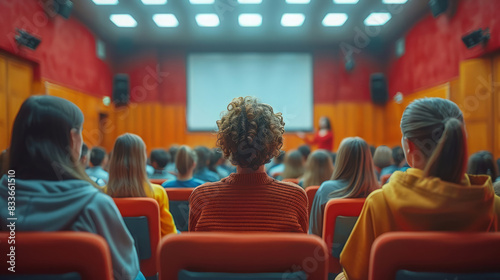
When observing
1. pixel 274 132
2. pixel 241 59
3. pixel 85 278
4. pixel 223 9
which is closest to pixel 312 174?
pixel 274 132

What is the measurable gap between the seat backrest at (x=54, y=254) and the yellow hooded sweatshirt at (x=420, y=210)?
0.75m

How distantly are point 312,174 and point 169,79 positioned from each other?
7277mm

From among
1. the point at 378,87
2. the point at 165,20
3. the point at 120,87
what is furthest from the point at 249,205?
the point at 378,87

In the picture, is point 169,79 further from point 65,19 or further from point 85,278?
point 85,278

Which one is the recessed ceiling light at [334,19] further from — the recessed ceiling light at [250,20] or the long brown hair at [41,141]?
the long brown hair at [41,141]

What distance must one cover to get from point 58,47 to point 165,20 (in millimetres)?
2247

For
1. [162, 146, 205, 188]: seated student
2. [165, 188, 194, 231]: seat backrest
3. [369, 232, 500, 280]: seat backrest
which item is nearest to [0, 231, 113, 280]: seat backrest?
[369, 232, 500, 280]: seat backrest

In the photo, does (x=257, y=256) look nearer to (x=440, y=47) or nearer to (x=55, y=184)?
(x=55, y=184)

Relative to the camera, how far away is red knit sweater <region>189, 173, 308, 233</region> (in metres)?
1.15

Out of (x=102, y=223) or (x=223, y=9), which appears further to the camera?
(x=223, y=9)

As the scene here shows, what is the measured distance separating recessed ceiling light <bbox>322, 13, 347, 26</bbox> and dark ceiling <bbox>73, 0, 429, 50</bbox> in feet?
0.41

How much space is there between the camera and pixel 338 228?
1.69 m

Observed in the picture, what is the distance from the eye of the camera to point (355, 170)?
2.01 meters

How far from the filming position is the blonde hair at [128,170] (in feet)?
6.41
